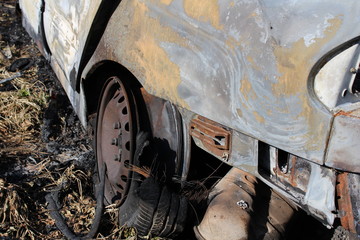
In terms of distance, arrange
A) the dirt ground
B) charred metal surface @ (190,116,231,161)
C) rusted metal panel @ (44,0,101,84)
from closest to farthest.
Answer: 1. charred metal surface @ (190,116,231,161)
2. rusted metal panel @ (44,0,101,84)
3. the dirt ground

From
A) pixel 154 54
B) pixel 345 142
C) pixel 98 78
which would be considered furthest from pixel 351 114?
pixel 98 78

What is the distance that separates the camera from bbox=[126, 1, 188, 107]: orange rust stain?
2188 mm

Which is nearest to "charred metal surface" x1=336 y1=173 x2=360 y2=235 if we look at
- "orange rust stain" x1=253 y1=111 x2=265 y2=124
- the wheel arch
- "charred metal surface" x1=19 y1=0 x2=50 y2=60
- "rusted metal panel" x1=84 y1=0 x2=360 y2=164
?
"rusted metal panel" x1=84 y1=0 x2=360 y2=164

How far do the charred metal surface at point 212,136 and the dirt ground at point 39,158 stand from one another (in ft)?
2.68

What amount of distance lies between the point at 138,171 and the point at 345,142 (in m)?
1.26

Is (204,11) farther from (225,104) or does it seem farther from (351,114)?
(351,114)

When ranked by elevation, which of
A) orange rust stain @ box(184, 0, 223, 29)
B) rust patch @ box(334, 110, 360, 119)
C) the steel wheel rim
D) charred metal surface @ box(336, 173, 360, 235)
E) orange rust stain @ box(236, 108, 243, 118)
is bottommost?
the steel wheel rim

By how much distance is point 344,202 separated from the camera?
1.80m

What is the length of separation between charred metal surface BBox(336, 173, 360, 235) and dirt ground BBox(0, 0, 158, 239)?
1.31m

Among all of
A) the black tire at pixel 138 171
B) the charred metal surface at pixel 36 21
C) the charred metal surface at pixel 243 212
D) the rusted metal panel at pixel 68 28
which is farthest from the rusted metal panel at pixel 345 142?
the charred metal surface at pixel 36 21

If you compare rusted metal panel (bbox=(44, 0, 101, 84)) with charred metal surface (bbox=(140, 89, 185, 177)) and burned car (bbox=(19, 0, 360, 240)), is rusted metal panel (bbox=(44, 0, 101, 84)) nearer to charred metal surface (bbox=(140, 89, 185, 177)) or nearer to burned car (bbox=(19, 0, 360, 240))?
burned car (bbox=(19, 0, 360, 240))

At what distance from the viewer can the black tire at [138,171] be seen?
2492 mm

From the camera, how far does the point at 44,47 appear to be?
12.7 ft

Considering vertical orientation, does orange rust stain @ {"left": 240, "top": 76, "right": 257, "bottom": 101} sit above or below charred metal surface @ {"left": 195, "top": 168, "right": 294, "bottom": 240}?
above
